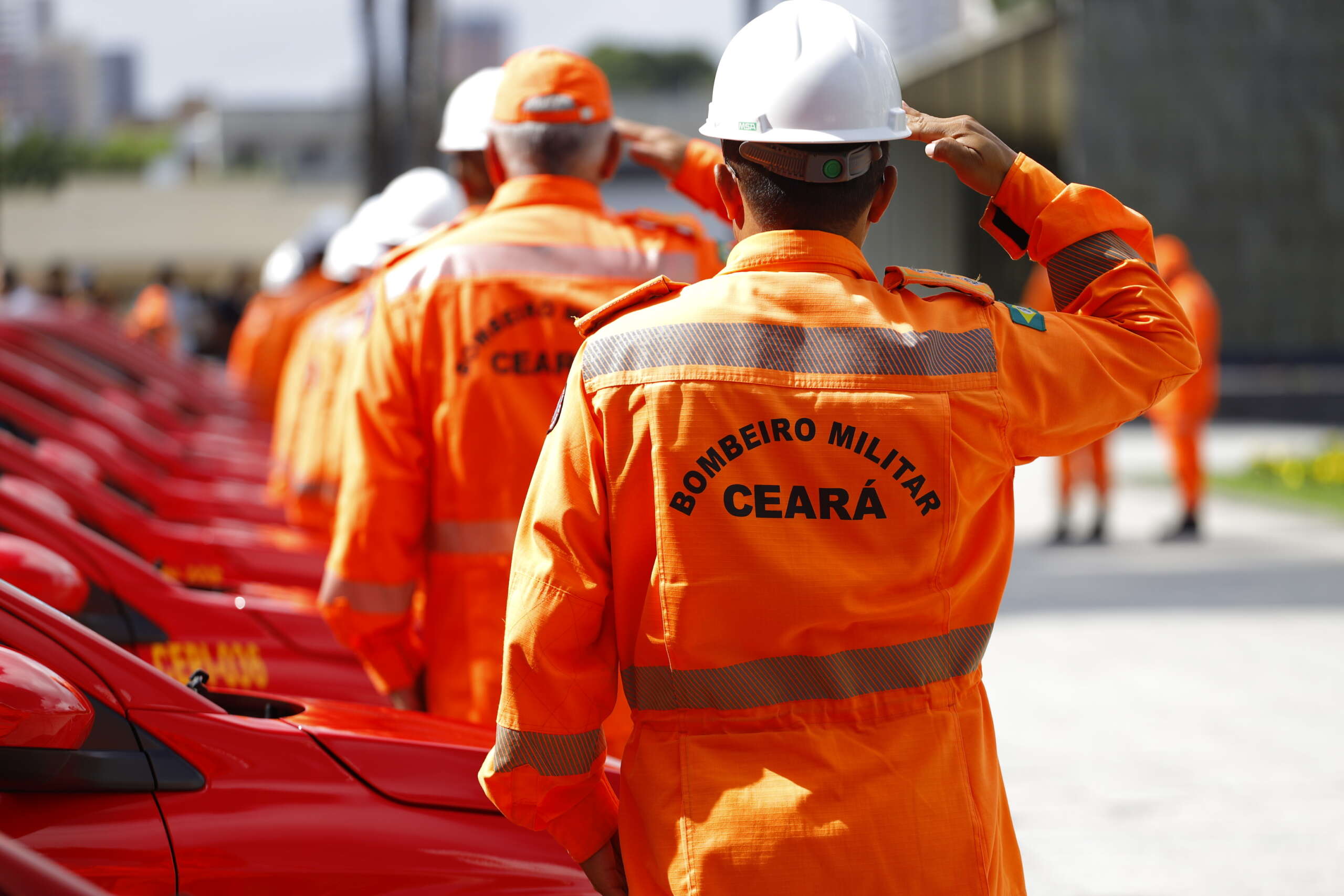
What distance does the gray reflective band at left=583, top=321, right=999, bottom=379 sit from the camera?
200 centimetres

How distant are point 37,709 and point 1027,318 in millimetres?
1424

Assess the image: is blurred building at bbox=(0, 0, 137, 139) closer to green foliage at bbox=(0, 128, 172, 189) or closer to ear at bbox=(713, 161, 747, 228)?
green foliage at bbox=(0, 128, 172, 189)

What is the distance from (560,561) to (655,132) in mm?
1807

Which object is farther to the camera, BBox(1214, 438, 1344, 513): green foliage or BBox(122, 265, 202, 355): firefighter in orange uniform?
BBox(122, 265, 202, 355): firefighter in orange uniform

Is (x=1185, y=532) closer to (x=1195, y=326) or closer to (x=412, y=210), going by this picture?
(x=1195, y=326)

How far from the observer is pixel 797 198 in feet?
6.89

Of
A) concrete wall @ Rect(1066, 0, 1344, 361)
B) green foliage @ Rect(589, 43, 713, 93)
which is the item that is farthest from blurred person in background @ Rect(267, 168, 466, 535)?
green foliage @ Rect(589, 43, 713, 93)

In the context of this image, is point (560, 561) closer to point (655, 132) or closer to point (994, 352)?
point (994, 352)

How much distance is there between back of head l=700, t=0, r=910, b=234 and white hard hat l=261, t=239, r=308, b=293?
9.34m

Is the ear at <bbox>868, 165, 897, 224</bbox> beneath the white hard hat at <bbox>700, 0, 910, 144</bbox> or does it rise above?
beneath

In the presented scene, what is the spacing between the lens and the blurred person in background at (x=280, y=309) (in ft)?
36.0

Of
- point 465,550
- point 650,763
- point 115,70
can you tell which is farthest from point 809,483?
point 115,70

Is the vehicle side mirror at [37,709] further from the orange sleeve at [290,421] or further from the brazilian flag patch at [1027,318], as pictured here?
the orange sleeve at [290,421]

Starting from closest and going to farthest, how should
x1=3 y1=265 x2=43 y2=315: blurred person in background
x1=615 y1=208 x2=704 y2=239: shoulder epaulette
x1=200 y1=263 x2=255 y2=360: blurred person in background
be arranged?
x1=615 y1=208 x2=704 y2=239: shoulder epaulette
x1=3 y1=265 x2=43 y2=315: blurred person in background
x1=200 y1=263 x2=255 y2=360: blurred person in background
